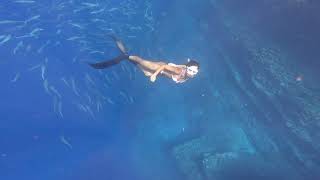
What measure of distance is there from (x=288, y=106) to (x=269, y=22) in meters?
2.85

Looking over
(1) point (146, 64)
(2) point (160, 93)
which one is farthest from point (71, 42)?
(1) point (146, 64)

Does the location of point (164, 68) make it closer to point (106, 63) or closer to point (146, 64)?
point (146, 64)

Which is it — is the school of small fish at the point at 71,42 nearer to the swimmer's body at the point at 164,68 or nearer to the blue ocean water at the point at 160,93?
the blue ocean water at the point at 160,93

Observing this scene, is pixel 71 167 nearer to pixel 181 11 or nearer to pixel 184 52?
pixel 184 52

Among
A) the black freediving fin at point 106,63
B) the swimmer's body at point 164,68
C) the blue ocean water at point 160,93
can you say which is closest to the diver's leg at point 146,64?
the swimmer's body at point 164,68

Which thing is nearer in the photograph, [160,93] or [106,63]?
[106,63]

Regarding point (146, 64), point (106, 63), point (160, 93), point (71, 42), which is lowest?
point (106, 63)

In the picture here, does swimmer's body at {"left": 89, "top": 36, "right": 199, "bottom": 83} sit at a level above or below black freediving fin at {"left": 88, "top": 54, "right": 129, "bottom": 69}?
above

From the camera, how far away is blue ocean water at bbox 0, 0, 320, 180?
453 inches

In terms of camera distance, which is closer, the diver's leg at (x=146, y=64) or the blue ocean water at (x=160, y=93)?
the diver's leg at (x=146, y=64)

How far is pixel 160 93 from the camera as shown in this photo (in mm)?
17000

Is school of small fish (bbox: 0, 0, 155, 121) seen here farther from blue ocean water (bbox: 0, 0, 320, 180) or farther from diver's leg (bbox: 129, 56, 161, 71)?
diver's leg (bbox: 129, 56, 161, 71)

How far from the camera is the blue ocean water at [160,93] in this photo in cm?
1151

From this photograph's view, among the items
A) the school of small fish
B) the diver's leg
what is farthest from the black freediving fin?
the school of small fish
